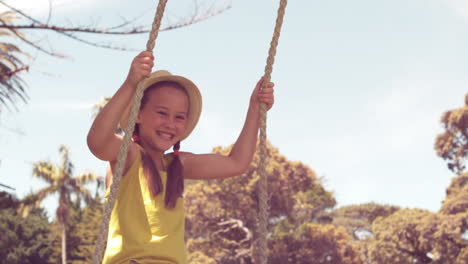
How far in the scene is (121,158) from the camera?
1653 millimetres

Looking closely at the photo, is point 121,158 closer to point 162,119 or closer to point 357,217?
point 162,119

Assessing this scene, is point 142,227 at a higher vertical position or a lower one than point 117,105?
lower

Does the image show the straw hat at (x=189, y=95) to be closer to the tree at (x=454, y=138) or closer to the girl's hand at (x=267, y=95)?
the girl's hand at (x=267, y=95)

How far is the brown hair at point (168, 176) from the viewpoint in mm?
2014

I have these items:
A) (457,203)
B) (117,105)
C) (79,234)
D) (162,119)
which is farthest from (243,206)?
(117,105)

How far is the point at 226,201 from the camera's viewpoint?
22.2 metres

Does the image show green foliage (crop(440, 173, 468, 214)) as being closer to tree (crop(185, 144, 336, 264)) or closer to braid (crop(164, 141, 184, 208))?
tree (crop(185, 144, 336, 264))

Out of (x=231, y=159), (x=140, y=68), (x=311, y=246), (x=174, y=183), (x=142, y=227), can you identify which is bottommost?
(x=142, y=227)

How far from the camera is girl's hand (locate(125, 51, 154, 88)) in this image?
1794 millimetres

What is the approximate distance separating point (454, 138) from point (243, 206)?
8.39 meters

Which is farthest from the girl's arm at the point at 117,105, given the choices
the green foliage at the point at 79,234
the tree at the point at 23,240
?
the tree at the point at 23,240

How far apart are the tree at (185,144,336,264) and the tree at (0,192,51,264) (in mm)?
8025

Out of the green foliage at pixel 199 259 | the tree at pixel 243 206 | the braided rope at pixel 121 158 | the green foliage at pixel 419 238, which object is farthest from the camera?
A: the tree at pixel 243 206

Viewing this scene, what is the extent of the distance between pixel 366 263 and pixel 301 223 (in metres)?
2.92
